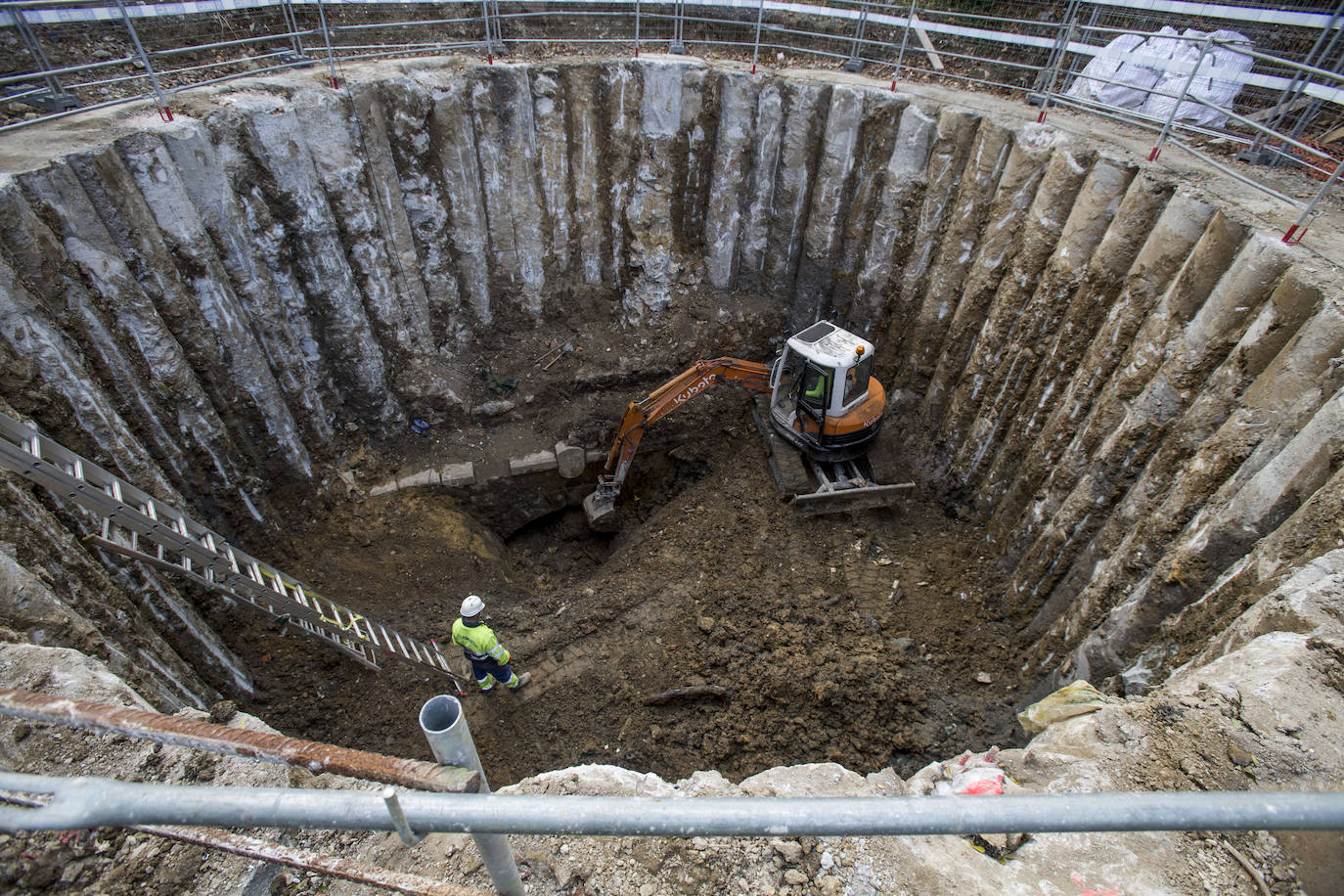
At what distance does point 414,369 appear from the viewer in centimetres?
1042

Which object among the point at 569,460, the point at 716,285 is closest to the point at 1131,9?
the point at 716,285

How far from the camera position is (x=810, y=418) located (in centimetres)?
930

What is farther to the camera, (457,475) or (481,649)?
(457,475)

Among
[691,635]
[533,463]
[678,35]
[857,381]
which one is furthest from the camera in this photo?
[678,35]

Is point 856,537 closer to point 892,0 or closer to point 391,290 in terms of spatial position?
point 391,290

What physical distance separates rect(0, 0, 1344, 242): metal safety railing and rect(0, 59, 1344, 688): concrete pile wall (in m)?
0.87

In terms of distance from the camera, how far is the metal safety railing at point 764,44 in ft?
24.5

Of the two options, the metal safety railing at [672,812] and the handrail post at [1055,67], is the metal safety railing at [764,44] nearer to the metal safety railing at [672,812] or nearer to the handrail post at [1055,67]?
the handrail post at [1055,67]

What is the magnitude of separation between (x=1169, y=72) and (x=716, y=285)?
6.89 meters

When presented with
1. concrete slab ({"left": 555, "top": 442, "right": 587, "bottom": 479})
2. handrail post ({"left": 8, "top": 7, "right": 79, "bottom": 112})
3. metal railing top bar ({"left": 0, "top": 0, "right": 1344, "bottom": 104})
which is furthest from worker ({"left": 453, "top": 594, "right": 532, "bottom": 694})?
metal railing top bar ({"left": 0, "top": 0, "right": 1344, "bottom": 104})

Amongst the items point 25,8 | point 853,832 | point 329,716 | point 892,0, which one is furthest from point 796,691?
point 892,0

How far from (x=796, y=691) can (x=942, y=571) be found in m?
3.06

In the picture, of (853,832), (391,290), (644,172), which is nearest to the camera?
(853,832)

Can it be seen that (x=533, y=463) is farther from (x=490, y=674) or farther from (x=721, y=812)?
(x=721, y=812)
